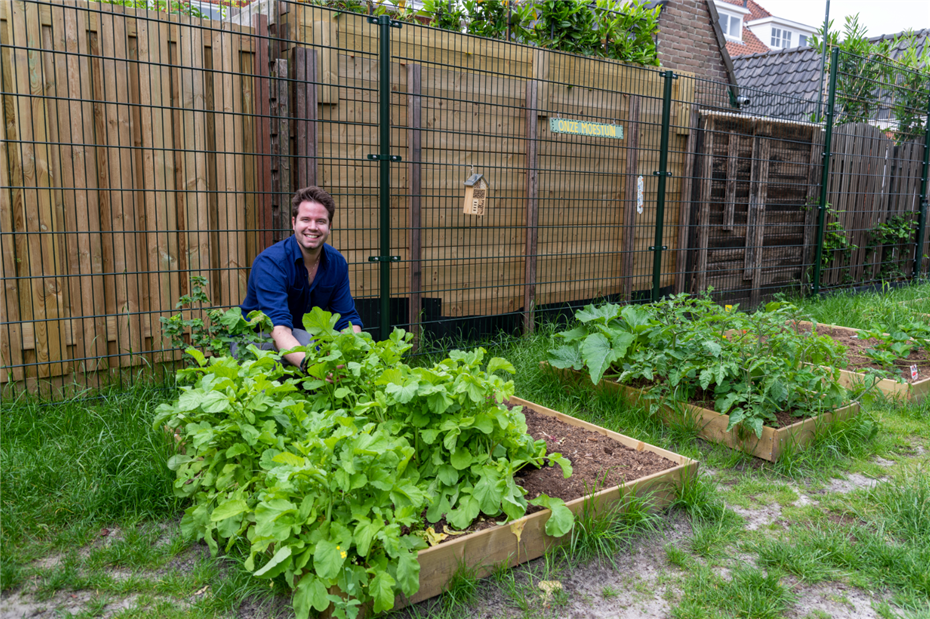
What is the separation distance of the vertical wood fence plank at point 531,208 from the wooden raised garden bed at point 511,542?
8.59 feet

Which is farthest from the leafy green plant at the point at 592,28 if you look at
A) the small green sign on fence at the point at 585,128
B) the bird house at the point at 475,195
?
the bird house at the point at 475,195

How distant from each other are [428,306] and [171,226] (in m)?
1.86

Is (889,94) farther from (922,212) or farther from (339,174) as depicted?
(339,174)

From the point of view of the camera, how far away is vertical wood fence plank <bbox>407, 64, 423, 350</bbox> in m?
4.60

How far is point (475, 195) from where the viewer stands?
462cm

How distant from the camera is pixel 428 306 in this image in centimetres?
496

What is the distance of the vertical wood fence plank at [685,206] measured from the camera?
6320mm

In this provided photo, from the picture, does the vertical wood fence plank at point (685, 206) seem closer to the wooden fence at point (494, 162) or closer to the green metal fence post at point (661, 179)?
the wooden fence at point (494, 162)

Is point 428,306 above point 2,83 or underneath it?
underneath

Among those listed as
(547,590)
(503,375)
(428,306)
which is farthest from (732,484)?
(428,306)

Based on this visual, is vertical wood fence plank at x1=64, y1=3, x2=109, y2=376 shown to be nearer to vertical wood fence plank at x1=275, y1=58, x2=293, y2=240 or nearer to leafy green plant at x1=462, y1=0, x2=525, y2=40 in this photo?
vertical wood fence plank at x1=275, y1=58, x2=293, y2=240

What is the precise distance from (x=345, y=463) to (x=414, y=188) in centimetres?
300

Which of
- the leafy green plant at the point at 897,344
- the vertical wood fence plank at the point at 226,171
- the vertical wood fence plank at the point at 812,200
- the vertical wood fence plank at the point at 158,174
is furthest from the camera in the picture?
the vertical wood fence plank at the point at 812,200

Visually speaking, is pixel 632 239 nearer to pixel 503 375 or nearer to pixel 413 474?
pixel 503 375
